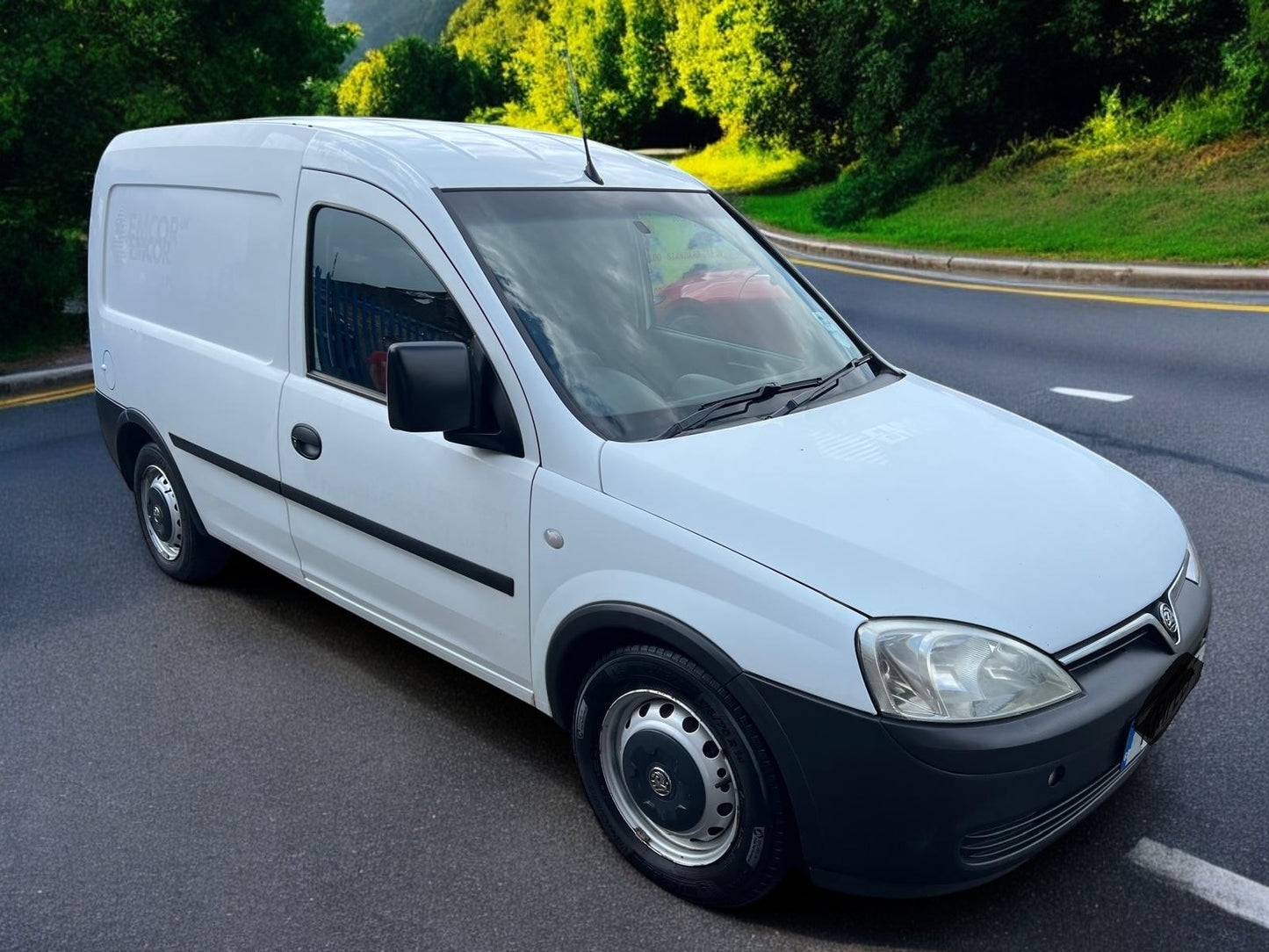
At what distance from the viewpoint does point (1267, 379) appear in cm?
826

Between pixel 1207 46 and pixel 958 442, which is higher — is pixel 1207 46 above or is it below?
above

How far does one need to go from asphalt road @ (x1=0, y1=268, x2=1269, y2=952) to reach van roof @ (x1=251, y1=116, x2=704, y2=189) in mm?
1871

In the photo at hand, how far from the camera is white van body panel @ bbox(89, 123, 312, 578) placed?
4.15 metres

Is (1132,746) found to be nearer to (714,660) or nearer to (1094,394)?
(714,660)

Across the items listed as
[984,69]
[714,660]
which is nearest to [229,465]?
[714,660]

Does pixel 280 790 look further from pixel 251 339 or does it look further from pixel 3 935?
pixel 251 339

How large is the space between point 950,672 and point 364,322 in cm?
223

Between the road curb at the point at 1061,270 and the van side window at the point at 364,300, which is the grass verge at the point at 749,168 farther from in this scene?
the van side window at the point at 364,300

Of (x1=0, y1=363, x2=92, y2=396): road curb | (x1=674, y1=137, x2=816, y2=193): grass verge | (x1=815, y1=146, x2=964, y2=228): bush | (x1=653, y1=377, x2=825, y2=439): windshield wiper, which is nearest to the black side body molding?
(x1=653, y1=377, x2=825, y2=439): windshield wiper

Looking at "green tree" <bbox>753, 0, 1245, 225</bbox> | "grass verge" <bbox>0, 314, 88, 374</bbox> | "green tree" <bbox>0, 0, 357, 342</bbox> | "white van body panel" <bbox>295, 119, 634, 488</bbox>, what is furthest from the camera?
"green tree" <bbox>753, 0, 1245, 225</bbox>

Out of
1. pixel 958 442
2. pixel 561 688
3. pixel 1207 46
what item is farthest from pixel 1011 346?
pixel 1207 46

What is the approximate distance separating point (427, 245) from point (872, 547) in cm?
165

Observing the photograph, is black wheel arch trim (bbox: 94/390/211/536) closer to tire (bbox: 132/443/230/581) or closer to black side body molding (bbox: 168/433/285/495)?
tire (bbox: 132/443/230/581)

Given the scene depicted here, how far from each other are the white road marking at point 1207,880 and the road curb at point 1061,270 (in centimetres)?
1062
